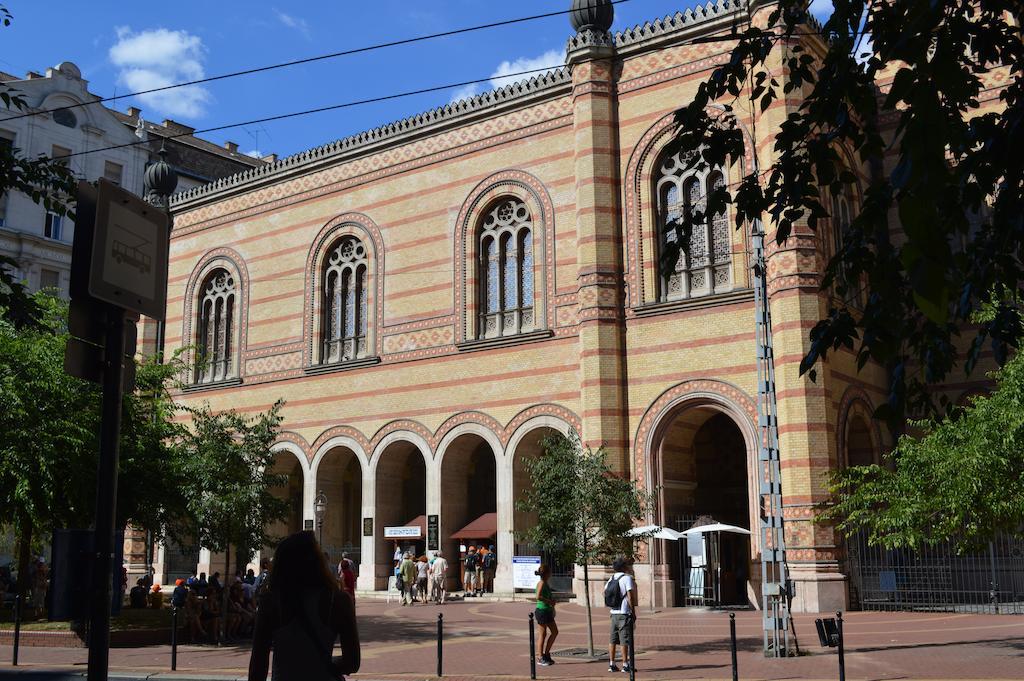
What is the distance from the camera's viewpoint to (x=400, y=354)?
1109 inches

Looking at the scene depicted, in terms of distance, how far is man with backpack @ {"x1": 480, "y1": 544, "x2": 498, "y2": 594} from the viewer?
26.1 meters

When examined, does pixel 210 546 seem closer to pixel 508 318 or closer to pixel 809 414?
pixel 508 318

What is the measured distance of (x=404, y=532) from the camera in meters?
27.5

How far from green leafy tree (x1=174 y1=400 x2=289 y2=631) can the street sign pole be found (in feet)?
42.0

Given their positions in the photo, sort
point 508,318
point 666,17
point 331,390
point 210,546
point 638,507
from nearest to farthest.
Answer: point 638,507 → point 210,546 → point 666,17 → point 508,318 → point 331,390

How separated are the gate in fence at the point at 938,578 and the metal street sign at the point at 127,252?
18.4 m

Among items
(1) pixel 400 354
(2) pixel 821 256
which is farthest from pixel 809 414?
(1) pixel 400 354

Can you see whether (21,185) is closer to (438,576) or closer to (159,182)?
(438,576)

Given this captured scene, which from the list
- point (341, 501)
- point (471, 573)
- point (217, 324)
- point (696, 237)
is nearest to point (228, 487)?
point (471, 573)

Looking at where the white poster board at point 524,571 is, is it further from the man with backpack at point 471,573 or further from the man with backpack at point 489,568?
the man with backpack at point 471,573

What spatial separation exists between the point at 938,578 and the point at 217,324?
2342 cm

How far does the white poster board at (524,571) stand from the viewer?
24.9 m

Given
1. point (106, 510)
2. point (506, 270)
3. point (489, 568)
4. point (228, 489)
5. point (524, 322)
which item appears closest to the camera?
point (106, 510)

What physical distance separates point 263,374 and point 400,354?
5609 mm
